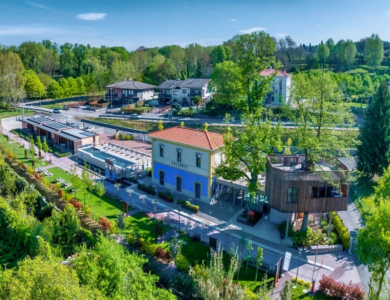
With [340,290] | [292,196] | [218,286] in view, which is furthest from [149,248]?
[340,290]

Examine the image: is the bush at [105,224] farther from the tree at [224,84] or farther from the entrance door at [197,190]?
the tree at [224,84]

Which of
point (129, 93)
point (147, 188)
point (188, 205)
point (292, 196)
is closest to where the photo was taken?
point (292, 196)

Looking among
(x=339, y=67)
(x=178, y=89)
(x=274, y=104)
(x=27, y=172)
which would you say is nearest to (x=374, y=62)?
(x=339, y=67)

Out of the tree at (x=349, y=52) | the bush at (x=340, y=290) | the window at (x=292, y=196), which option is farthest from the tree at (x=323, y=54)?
the bush at (x=340, y=290)

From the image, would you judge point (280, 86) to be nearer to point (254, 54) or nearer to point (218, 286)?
point (254, 54)

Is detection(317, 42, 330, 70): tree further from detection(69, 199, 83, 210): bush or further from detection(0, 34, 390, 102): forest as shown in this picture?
detection(69, 199, 83, 210): bush
